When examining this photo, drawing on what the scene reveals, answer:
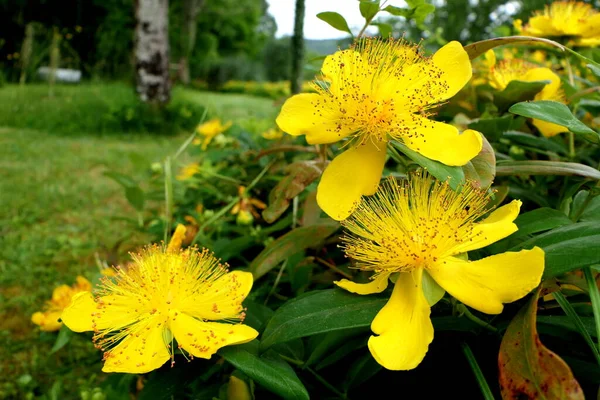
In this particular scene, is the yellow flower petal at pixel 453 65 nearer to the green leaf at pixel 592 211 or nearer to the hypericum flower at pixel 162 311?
the green leaf at pixel 592 211

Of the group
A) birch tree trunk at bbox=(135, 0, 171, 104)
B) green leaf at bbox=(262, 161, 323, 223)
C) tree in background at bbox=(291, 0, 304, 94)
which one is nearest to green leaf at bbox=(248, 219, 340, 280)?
green leaf at bbox=(262, 161, 323, 223)

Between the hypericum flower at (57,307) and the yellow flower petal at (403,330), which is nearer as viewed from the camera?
the yellow flower petal at (403,330)

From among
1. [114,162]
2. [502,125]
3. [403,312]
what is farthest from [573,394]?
[114,162]


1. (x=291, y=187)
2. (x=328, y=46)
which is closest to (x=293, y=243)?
(x=291, y=187)

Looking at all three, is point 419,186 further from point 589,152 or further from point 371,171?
point 589,152

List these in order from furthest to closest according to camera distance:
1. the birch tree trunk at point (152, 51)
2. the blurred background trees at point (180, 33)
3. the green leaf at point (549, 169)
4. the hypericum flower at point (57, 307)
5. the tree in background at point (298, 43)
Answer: the blurred background trees at point (180, 33), the birch tree trunk at point (152, 51), the tree in background at point (298, 43), the hypericum flower at point (57, 307), the green leaf at point (549, 169)

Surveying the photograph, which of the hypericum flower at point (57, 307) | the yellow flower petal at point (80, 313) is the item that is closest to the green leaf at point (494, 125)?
the yellow flower petal at point (80, 313)

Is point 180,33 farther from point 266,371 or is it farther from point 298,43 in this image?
point 266,371
